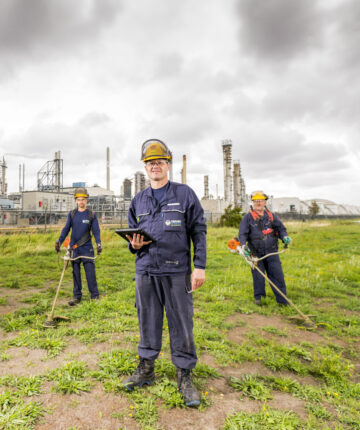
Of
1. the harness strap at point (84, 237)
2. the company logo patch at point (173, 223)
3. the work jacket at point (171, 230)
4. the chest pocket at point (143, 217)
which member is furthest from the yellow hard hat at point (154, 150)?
the harness strap at point (84, 237)

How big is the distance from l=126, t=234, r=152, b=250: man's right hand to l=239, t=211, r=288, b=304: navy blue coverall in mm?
3390

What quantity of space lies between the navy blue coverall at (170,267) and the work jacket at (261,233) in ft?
10.1

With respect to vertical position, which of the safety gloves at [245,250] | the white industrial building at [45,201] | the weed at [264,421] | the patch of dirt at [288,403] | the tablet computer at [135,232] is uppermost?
the white industrial building at [45,201]

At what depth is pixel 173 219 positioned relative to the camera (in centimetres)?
272

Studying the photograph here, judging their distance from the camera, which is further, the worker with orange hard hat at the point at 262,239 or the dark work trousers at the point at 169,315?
the worker with orange hard hat at the point at 262,239

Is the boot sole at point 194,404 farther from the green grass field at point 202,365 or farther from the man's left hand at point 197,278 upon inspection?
the man's left hand at point 197,278

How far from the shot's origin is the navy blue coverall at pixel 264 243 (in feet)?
18.2

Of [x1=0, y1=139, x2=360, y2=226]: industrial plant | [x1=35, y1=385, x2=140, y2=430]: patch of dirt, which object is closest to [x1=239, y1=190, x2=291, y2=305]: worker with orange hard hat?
[x1=35, y1=385, x2=140, y2=430]: patch of dirt

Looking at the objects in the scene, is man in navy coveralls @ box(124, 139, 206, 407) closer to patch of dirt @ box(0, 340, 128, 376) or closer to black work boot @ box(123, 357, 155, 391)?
black work boot @ box(123, 357, 155, 391)

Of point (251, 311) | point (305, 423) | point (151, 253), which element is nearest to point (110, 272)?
point (251, 311)

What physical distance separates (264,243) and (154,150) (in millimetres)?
3594

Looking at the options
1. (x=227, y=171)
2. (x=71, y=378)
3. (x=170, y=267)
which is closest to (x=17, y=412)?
(x=71, y=378)

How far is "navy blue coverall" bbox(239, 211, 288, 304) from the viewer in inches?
219

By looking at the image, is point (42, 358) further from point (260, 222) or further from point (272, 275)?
point (260, 222)
